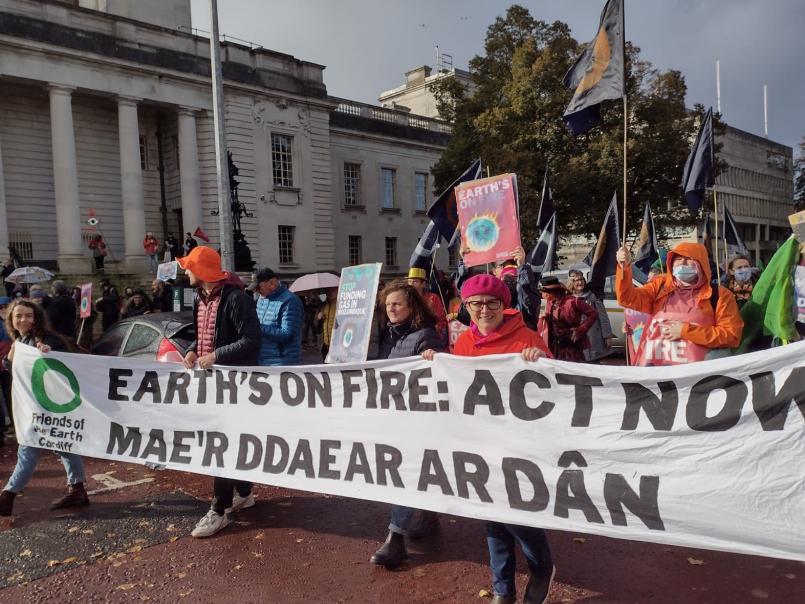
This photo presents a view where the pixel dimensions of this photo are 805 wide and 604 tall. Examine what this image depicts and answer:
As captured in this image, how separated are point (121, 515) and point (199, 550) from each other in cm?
110

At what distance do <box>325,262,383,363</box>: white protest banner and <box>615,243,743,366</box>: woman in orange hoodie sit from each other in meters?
2.01

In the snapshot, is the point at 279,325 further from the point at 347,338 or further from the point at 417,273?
the point at 417,273

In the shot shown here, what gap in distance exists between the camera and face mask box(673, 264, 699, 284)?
14.3ft

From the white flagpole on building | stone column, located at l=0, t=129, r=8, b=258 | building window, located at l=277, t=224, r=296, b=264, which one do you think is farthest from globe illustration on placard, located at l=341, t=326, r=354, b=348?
building window, located at l=277, t=224, r=296, b=264

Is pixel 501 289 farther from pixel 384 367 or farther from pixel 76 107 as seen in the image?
pixel 76 107

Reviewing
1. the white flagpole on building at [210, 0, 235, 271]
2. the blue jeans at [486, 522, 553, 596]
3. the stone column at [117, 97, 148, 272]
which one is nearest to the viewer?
the blue jeans at [486, 522, 553, 596]

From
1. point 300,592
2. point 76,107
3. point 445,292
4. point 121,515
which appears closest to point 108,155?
point 76,107

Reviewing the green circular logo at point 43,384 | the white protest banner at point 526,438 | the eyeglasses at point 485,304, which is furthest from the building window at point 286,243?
the eyeglasses at point 485,304

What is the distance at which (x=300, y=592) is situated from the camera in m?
3.85

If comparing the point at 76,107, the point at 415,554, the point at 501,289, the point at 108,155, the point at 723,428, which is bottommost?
the point at 415,554

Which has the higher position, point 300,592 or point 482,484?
point 482,484

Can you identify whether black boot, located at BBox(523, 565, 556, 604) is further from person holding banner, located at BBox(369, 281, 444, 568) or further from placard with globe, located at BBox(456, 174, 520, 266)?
placard with globe, located at BBox(456, 174, 520, 266)

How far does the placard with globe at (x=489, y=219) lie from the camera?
6.46 metres

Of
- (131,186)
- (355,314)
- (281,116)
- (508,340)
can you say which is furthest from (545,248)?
(281,116)
